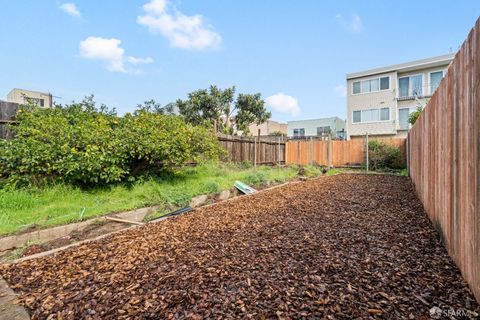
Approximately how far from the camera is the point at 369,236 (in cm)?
291

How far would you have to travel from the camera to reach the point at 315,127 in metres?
30.8

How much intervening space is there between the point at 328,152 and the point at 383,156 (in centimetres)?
258

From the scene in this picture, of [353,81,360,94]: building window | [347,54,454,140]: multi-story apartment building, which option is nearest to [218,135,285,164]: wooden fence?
[347,54,454,140]: multi-story apartment building

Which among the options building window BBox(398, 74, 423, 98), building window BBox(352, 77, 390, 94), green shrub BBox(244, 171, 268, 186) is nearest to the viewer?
green shrub BBox(244, 171, 268, 186)

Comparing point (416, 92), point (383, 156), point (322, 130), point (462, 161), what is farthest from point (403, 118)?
point (462, 161)

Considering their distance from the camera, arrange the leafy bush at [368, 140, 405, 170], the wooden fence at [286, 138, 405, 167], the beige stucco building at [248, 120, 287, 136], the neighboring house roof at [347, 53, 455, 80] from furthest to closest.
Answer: the beige stucco building at [248, 120, 287, 136] < the neighboring house roof at [347, 53, 455, 80] < the wooden fence at [286, 138, 405, 167] < the leafy bush at [368, 140, 405, 170]

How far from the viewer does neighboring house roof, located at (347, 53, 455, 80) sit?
16.6 meters

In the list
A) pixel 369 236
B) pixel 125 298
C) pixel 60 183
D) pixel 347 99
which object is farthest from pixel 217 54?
pixel 347 99

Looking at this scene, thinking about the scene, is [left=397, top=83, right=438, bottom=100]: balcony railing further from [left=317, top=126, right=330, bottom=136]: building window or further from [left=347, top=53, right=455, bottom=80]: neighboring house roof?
[left=317, top=126, right=330, bottom=136]: building window

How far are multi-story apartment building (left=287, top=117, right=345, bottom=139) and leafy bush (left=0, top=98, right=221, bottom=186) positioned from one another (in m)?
25.5

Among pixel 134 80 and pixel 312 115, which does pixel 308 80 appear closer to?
pixel 134 80

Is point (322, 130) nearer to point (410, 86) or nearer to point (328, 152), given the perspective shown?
point (410, 86)

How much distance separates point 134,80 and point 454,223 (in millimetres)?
12233

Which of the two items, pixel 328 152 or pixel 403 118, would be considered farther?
pixel 403 118
